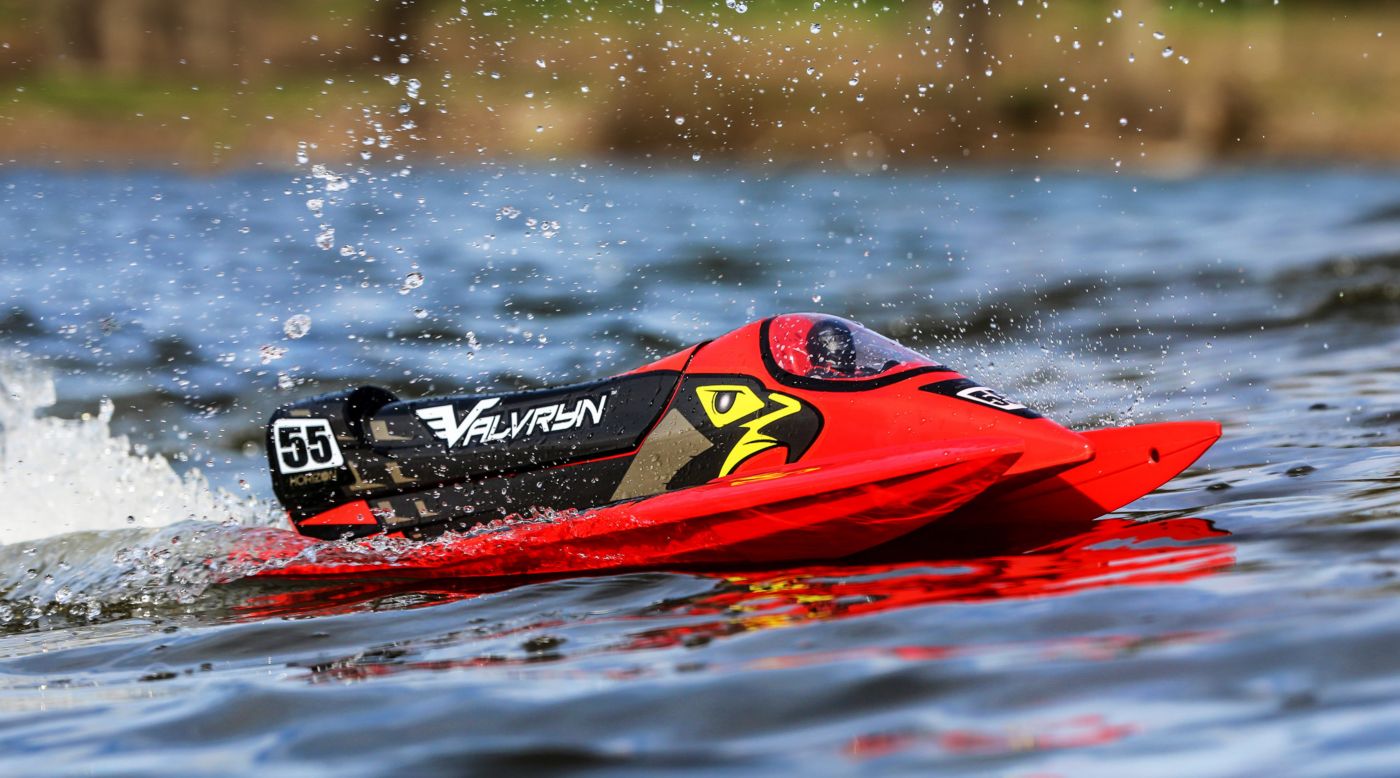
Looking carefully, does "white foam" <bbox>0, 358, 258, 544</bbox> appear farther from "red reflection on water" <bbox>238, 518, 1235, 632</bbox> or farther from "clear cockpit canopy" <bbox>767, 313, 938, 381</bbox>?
"clear cockpit canopy" <bbox>767, 313, 938, 381</bbox>

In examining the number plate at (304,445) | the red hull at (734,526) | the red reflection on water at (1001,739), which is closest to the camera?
the red reflection on water at (1001,739)

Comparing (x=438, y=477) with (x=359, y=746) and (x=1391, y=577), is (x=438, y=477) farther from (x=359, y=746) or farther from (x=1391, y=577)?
(x=1391, y=577)

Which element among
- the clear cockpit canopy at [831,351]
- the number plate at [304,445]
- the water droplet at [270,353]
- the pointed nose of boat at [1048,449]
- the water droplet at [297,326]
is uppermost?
the water droplet at [297,326]

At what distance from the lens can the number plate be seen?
18.8 feet

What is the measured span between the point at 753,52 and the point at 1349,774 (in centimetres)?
3653

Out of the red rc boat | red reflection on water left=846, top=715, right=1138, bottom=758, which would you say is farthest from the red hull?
red reflection on water left=846, top=715, right=1138, bottom=758

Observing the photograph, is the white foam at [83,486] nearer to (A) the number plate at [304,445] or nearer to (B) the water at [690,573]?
(B) the water at [690,573]

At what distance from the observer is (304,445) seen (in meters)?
5.74

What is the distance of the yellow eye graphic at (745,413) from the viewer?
17.3 feet

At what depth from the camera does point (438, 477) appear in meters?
5.63

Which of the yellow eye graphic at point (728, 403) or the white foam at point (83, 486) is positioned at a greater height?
the white foam at point (83, 486)

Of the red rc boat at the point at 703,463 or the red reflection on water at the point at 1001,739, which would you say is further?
the red rc boat at the point at 703,463

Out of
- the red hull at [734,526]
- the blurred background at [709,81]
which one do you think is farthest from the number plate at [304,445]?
the blurred background at [709,81]

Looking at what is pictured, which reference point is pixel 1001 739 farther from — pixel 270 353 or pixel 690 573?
pixel 270 353
